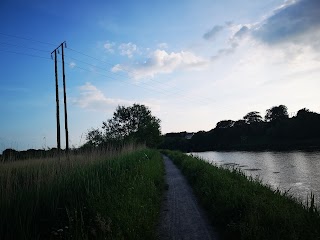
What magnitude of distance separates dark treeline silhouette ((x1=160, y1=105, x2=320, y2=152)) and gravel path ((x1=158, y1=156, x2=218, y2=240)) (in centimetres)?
5743

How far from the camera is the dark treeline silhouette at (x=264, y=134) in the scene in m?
74.9

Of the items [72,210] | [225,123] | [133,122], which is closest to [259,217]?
[72,210]

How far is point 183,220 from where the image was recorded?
731 centimetres

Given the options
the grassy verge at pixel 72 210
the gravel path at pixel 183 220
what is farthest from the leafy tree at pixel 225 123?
the grassy verge at pixel 72 210

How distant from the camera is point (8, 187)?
18.6 feet

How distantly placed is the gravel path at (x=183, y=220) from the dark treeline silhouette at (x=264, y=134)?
5743cm

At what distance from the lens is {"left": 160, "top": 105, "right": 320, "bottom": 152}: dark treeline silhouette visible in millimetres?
74938

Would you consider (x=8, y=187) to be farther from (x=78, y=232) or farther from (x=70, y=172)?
(x=70, y=172)

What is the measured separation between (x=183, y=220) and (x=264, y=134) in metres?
103

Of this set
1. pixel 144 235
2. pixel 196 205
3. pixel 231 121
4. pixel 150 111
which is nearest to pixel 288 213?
pixel 144 235

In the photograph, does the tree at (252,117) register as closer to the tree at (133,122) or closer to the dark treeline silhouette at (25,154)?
the tree at (133,122)

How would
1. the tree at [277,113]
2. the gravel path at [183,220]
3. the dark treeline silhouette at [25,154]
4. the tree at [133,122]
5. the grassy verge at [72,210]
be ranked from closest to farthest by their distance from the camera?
the grassy verge at [72,210] → the gravel path at [183,220] → the dark treeline silhouette at [25,154] → the tree at [133,122] → the tree at [277,113]

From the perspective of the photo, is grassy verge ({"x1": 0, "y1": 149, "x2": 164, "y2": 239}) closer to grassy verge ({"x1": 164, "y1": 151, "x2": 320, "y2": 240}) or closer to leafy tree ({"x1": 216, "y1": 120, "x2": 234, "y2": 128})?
grassy verge ({"x1": 164, "y1": 151, "x2": 320, "y2": 240})

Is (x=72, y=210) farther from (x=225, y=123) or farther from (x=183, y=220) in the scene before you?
(x=225, y=123)
